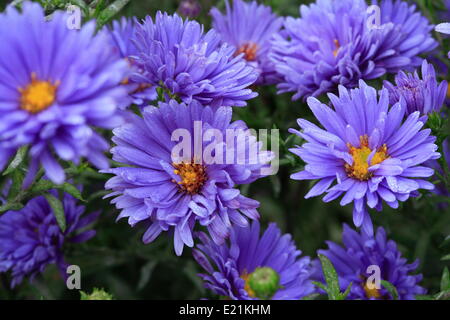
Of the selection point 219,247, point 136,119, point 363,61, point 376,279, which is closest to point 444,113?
point 363,61

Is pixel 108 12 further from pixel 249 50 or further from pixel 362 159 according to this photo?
pixel 362 159

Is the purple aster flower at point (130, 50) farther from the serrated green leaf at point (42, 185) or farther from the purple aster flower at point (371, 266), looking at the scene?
the purple aster flower at point (371, 266)

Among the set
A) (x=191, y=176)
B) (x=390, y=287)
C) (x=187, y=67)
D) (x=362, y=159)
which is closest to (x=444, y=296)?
(x=390, y=287)

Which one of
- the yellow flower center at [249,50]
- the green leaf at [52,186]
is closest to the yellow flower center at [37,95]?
the green leaf at [52,186]

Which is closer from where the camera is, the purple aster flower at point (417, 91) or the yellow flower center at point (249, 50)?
the purple aster flower at point (417, 91)

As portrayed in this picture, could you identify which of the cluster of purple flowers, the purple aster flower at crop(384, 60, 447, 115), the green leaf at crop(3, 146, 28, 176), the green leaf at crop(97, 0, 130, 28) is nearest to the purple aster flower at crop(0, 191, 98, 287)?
the cluster of purple flowers
